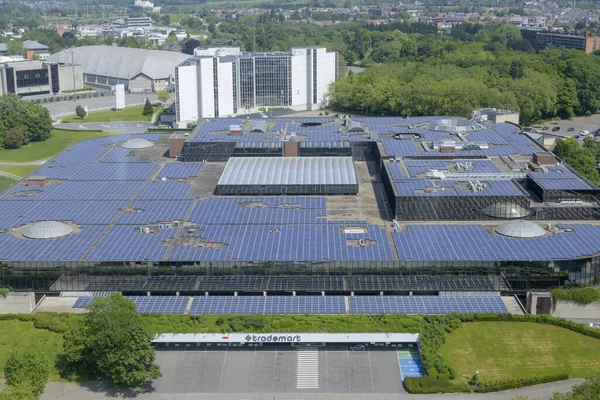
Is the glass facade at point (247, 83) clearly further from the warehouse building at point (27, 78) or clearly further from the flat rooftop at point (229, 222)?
the flat rooftop at point (229, 222)

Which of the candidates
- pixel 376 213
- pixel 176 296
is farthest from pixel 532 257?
pixel 176 296

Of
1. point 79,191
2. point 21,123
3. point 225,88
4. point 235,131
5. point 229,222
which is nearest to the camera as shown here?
point 229,222

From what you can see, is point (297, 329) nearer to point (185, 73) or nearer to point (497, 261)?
point (497, 261)

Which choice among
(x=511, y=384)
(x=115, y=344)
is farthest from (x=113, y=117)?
(x=511, y=384)

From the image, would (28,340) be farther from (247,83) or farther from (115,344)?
(247,83)

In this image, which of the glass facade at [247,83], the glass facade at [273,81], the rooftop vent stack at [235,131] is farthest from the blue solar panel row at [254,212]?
the glass facade at [273,81]
